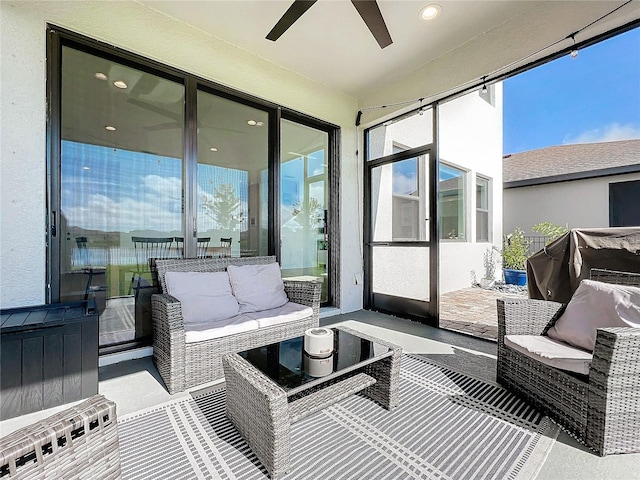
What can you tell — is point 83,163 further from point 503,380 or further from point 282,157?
point 503,380

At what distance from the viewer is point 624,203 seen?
5.58 metres

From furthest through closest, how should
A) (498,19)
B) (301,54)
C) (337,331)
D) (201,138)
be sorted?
(301,54)
(201,138)
(498,19)
(337,331)

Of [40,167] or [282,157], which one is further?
[282,157]

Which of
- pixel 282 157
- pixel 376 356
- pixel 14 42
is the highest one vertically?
pixel 14 42

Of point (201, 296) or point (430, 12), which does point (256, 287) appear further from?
point (430, 12)

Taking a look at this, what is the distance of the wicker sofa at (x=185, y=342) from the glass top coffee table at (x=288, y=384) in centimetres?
55

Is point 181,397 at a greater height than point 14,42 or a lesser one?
lesser

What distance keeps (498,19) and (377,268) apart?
322 centimetres

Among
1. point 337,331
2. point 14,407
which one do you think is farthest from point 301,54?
point 14,407

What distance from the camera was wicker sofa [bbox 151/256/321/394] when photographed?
6.93 ft

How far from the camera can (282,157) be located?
3.84 meters

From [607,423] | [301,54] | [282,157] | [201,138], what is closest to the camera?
[607,423]

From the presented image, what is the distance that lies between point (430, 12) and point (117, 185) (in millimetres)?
3332

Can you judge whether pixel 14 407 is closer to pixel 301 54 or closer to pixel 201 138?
pixel 201 138
